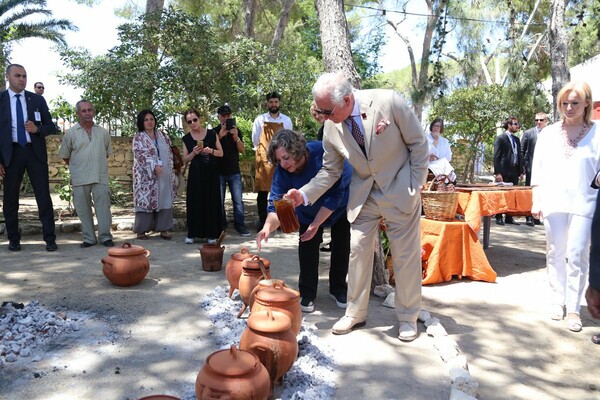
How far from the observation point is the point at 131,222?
7305mm

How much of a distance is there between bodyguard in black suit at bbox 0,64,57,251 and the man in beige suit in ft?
12.4

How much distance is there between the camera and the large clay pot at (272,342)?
249 cm

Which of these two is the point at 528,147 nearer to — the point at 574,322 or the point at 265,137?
the point at 265,137

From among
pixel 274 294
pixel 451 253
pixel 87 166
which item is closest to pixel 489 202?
pixel 451 253

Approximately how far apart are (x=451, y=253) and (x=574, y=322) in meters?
1.35

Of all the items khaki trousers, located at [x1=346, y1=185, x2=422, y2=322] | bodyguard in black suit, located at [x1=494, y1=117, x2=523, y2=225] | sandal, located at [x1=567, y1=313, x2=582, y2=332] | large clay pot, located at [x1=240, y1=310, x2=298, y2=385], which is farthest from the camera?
bodyguard in black suit, located at [x1=494, y1=117, x2=523, y2=225]

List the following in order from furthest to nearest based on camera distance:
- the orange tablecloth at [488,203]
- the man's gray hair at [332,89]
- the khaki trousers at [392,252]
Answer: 1. the orange tablecloth at [488,203]
2. the khaki trousers at [392,252]
3. the man's gray hair at [332,89]

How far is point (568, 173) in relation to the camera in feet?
12.0

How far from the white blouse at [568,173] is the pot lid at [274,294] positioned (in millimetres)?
2215

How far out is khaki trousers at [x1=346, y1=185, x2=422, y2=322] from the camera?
328 cm

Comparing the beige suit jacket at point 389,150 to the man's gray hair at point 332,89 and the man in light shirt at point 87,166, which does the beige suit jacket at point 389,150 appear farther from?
the man in light shirt at point 87,166

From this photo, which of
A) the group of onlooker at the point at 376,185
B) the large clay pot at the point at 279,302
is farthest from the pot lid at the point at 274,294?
the group of onlooker at the point at 376,185

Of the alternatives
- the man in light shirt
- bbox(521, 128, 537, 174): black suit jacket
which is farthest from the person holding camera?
bbox(521, 128, 537, 174): black suit jacket

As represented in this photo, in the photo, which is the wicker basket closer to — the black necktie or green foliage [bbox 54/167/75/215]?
the black necktie
